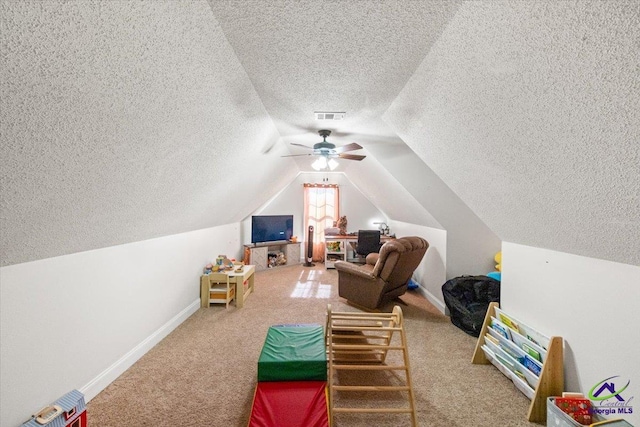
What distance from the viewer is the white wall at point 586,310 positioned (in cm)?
148

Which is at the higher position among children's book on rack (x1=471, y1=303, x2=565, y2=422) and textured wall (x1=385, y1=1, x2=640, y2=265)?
textured wall (x1=385, y1=1, x2=640, y2=265)

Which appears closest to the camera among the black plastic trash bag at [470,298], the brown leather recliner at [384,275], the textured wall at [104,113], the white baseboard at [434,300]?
the textured wall at [104,113]

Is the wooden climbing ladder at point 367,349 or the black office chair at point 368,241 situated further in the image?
the black office chair at point 368,241

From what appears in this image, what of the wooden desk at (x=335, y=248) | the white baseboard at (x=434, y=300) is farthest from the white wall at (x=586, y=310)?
the wooden desk at (x=335, y=248)

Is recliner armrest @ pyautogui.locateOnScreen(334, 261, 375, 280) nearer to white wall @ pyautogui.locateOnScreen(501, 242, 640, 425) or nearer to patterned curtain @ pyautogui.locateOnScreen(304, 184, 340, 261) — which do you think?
white wall @ pyautogui.locateOnScreen(501, 242, 640, 425)

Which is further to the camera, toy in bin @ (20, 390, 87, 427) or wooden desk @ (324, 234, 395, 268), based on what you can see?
wooden desk @ (324, 234, 395, 268)

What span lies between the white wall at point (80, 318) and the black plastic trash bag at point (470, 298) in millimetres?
3451

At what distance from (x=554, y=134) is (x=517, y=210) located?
34.9 inches

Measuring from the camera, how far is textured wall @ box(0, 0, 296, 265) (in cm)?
85

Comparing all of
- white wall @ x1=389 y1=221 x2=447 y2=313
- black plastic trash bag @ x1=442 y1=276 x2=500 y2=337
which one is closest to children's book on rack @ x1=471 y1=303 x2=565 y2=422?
black plastic trash bag @ x1=442 y1=276 x2=500 y2=337

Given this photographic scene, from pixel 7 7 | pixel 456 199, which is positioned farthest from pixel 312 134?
pixel 7 7

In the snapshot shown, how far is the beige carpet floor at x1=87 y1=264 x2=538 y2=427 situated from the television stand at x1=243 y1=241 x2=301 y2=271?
7.32 feet

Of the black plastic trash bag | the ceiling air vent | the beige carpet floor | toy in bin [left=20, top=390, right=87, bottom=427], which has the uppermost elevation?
the ceiling air vent

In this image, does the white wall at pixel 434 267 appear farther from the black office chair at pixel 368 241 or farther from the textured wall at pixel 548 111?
the textured wall at pixel 548 111
